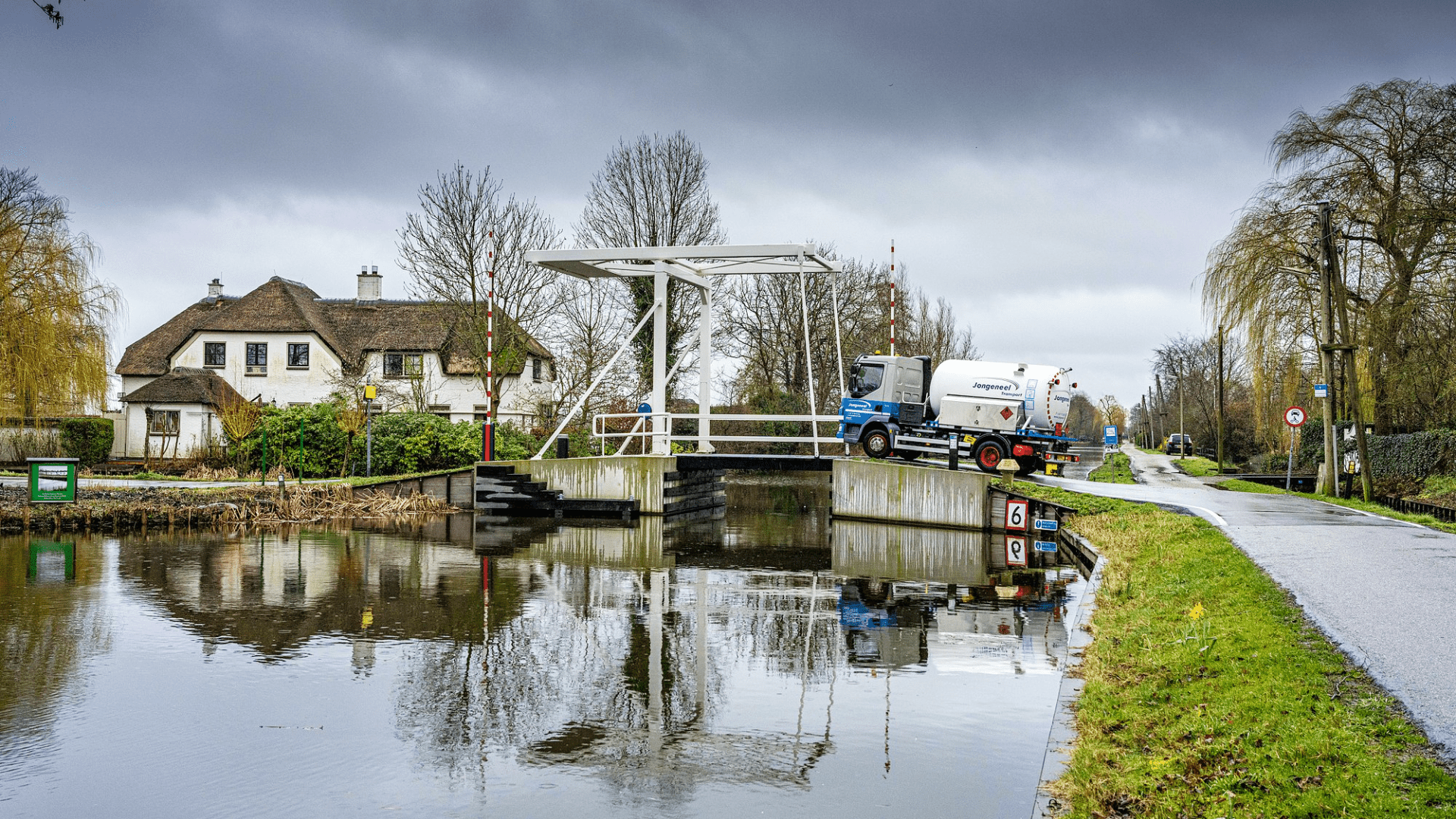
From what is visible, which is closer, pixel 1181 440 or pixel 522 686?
pixel 522 686

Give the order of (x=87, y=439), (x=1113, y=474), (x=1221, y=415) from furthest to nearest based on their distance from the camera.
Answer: (x=1221, y=415), (x=87, y=439), (x=1113, y=474)

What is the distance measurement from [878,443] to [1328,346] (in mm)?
10164

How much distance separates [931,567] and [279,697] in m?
9.30

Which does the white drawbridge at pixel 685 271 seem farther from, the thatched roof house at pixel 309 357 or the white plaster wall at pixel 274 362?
the white plaster wall at pixel 274 362

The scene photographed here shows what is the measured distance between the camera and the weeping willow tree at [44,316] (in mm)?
27016

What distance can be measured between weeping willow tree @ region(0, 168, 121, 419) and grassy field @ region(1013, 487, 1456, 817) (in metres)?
27.7

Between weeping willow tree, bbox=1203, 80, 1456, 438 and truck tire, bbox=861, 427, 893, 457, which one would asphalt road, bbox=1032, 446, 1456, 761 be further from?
weeping willow tree, bbox=1203, 80, 1456, 438

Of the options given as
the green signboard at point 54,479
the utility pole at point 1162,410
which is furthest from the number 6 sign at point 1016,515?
the utility pole at point 1162,410

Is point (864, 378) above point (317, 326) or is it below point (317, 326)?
below

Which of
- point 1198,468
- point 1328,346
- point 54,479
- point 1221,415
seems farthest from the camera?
point 1198,468

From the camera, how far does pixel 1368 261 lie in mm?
26781

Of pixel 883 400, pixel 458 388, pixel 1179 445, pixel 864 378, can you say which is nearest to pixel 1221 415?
pixel 883 400

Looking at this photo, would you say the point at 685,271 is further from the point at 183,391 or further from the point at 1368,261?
the point at 183,391

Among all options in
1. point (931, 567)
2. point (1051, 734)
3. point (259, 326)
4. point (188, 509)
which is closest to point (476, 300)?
point (188, 509)
